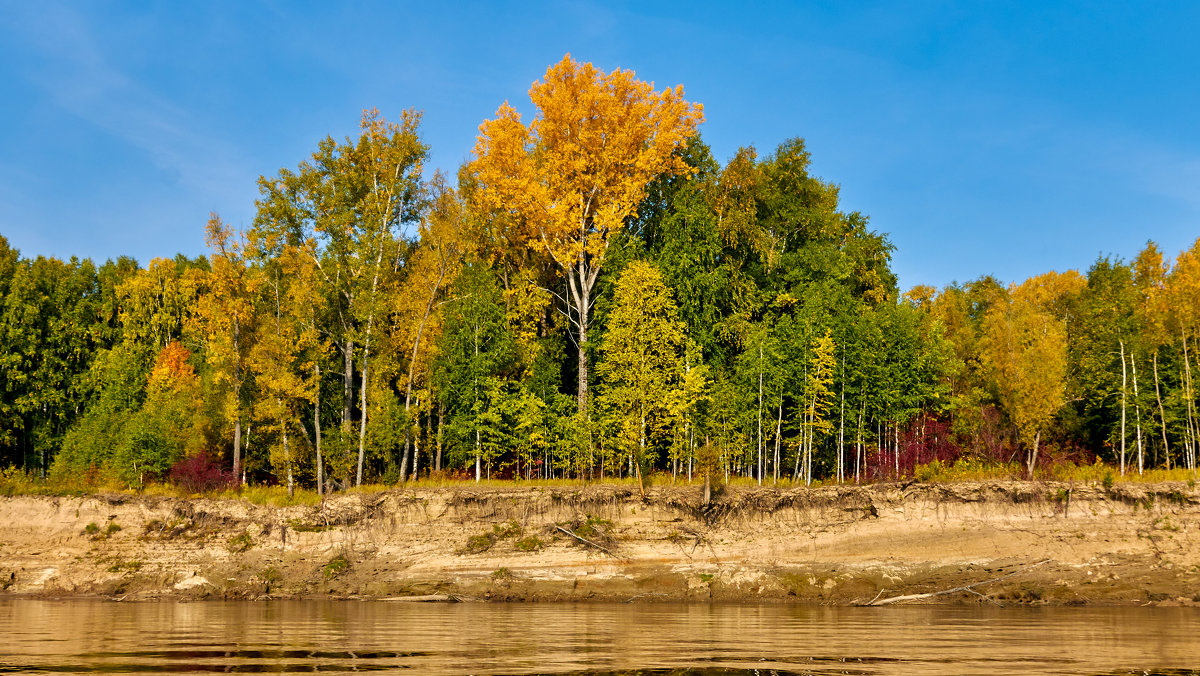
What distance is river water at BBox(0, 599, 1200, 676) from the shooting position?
594 inches

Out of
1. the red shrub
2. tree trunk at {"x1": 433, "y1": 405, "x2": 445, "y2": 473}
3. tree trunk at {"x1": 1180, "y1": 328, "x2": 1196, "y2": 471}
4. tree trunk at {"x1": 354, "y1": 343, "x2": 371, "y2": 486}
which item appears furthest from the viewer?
tree trunk at {"x1": 1180, "y1": 328, "x2": 1196, "y2": 471}

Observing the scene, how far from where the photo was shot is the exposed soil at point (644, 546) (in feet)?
114

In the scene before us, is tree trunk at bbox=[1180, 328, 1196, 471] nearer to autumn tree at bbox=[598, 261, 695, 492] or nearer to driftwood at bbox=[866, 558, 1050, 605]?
driftwood at bbox=[866, 558, 1050, 605]

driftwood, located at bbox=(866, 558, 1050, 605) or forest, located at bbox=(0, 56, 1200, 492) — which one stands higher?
forest, located at bbox=(0, 56, 1200, 492)

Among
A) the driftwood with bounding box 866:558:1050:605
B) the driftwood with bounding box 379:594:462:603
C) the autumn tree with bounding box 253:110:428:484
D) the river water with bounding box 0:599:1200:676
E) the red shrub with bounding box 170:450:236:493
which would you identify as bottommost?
the driftwood with bounding box 379:594:462:603

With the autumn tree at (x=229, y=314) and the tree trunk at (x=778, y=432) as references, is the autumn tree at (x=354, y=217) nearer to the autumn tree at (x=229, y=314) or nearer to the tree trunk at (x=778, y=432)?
the autumn tree at (x=229, y=314)

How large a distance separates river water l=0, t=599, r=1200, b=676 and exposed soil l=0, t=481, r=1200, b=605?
4.14m

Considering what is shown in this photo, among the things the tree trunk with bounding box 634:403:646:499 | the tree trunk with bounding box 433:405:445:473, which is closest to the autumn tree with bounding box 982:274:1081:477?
the tree trunk with bounding box 634:403:646:499

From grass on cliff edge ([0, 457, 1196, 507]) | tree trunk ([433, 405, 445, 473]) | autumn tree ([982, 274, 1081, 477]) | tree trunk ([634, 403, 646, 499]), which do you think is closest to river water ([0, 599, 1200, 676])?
tree trunk ([634, 403, 646, 499])

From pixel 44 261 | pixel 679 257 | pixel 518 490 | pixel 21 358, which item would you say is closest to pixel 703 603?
pixel 518 490

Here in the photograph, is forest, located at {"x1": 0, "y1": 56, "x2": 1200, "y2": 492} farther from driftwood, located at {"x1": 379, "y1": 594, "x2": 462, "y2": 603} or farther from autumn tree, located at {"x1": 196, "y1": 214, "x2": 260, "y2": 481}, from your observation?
driftwood, located at {"x1": 379, "y1": 594, "x2": 462, "y2": 603}

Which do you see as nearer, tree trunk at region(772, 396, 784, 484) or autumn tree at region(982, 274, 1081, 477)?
tree trunk at region(772, 396, 784, 484)

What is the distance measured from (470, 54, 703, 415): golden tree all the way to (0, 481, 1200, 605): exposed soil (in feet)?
37.1

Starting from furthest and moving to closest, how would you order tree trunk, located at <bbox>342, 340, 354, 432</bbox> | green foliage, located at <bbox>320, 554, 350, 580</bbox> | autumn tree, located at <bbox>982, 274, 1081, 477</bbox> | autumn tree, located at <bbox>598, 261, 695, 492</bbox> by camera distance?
autumn tree, located at <bbox>982, 274, 1081, 477</bbox>, tree trunk, located at <bbox>342, 340, 354, 432</bbox>, autumn tree, located at <bbox>598, 261, 695, 492</bbox>, green foliage, located at <bbox>320, 554, 350, 580</bbox>
